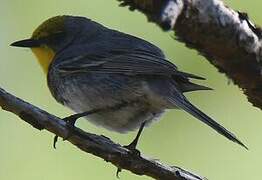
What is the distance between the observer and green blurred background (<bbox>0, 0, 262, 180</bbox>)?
10.3 feet

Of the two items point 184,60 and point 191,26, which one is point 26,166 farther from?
point 191,26

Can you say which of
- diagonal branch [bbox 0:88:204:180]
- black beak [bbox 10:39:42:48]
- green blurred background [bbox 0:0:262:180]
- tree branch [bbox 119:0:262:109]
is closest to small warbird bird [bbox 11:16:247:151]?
black beak [bbox 10:39:42:48]

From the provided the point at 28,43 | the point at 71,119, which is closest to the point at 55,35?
the point at 28,43

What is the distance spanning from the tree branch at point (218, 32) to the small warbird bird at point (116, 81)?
0.93 meters

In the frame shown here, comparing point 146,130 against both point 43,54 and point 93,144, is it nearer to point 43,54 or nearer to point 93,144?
point 43,54

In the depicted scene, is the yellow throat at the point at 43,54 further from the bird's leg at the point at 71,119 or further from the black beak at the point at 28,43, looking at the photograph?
the bird's leg at the point at 71,119

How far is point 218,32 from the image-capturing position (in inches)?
55.5

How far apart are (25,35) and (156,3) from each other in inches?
103

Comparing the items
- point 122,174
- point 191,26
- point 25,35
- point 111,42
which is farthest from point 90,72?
point 191,26

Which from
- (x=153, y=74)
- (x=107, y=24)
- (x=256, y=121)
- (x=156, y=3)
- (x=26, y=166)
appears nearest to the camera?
(x=156, y=3)

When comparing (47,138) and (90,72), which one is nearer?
(90,72)

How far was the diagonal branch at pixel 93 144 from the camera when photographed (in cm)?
208

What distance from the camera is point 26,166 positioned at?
3373 mm

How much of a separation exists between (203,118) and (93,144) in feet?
1.71
